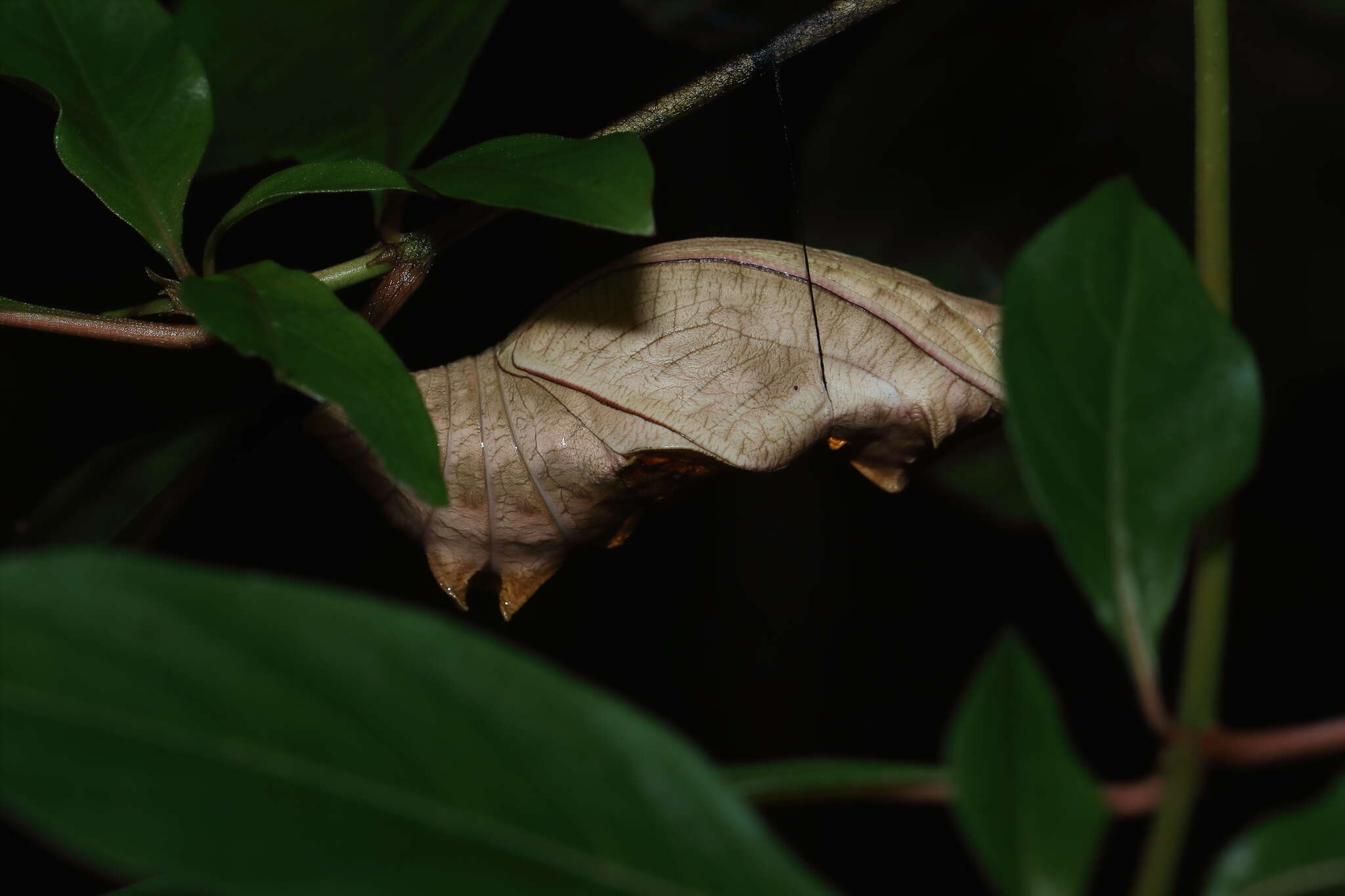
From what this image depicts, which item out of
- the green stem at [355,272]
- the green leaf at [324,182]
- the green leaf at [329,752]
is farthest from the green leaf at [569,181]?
the green leaf at [329,752]

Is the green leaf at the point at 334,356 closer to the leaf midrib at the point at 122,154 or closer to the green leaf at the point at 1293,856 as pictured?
the leaf midrib at the point at 122,154

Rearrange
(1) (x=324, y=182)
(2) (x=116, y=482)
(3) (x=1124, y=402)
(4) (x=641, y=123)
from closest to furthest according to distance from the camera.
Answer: (3) (x=1124, y=402)
(1) (x=324, y=182)
(4) (x=641, y=123)
(2) (x=116, y=482)

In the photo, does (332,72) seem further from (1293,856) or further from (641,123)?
(1293,856)

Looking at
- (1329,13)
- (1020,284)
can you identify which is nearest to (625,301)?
(1020,284)

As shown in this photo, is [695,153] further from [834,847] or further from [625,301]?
[834,847]

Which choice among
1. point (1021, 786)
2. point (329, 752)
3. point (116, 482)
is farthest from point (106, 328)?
point (1021, 786)

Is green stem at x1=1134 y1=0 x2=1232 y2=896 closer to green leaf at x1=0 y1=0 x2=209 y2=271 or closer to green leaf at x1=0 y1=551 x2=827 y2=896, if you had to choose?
green leaf at x1=0 y1=551 x2=827 y2=896
